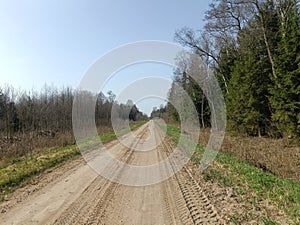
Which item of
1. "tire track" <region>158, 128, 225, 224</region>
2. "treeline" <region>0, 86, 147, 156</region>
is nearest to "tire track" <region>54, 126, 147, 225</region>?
"tire track" <region>158, 128, 225, 224</region>

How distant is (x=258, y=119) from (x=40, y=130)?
20513mm

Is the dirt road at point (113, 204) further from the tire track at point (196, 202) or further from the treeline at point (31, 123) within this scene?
the treeline at point (31, 123)

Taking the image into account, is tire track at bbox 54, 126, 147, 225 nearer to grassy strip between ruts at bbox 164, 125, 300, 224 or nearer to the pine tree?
grassy strip between ruts at bbox 164, 125, 300, 224

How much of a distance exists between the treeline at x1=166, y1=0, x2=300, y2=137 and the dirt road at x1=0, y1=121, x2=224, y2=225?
415 inches

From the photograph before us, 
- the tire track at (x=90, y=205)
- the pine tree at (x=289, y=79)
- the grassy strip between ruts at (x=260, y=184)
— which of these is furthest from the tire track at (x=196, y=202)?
the pine tree at (x=289, y=79)

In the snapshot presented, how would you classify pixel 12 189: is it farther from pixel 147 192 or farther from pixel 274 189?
pixel 274 189

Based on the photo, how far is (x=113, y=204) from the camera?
20.0ft

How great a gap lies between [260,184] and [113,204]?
3.87m

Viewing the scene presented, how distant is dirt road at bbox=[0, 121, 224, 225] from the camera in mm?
5199

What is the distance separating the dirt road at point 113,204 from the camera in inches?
205

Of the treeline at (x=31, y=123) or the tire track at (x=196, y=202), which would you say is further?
the treeline at (x=31, y=123)

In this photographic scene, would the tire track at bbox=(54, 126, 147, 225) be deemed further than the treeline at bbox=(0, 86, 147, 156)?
No

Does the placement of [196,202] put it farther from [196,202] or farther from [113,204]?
[113,204]

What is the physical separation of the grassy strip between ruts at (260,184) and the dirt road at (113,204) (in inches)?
37.3
